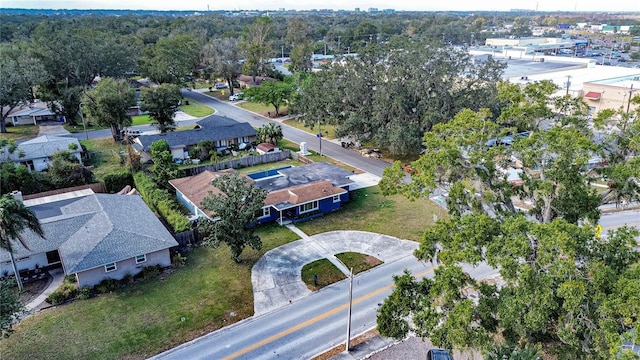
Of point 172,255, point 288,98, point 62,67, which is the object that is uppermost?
point 62,67

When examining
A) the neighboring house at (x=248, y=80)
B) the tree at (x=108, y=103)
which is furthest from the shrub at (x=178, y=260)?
the neighboring house at (x=248, y=80)

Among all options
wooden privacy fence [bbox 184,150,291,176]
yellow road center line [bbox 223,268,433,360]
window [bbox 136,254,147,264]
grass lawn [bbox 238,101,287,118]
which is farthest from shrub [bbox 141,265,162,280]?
grass lawn [bbox 238,101,287,118]

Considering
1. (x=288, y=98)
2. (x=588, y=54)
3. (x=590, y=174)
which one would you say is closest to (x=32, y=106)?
(x=288, y=98)

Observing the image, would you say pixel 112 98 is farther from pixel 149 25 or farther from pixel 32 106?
pixel 149 25

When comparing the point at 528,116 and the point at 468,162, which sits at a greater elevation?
the point at 528,116

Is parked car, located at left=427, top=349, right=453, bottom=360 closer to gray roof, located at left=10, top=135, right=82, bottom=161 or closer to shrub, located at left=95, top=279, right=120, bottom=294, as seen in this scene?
shrub, located at left=95, top=279, right=120, bottom=294

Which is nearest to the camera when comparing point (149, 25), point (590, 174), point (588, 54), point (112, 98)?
point (590, 174)

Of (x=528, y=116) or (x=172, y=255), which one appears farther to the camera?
(x=172, y=255)

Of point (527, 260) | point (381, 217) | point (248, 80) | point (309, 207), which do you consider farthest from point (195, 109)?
point (527, 260)
